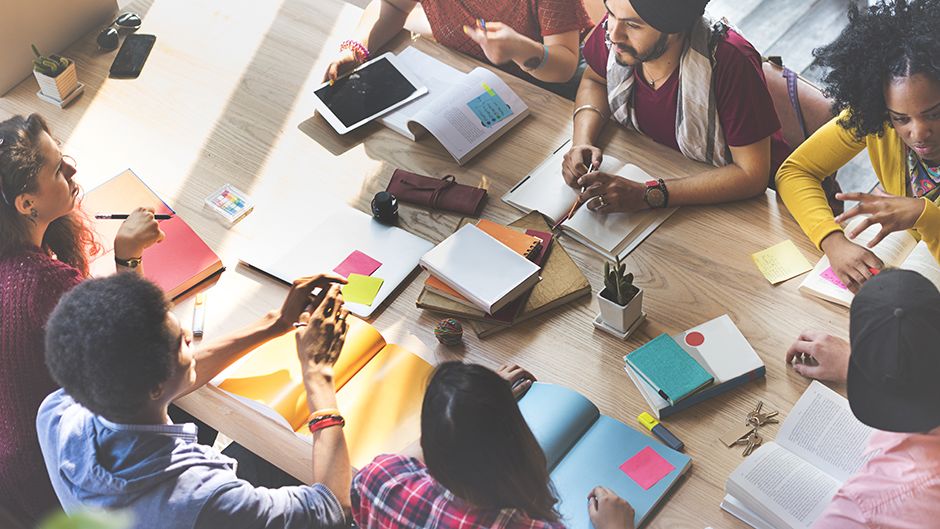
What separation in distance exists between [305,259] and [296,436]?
484mm

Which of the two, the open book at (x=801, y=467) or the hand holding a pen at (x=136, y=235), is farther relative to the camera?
Answer: the hand holding a pen at (x=136, y=235)

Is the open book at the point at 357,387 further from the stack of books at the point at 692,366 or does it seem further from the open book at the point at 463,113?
the open book at the point at 463,113

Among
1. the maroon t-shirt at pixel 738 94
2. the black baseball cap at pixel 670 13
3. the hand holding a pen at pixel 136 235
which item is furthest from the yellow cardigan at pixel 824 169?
the hand holding a pen at pixel 136 235

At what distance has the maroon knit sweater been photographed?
188 cm

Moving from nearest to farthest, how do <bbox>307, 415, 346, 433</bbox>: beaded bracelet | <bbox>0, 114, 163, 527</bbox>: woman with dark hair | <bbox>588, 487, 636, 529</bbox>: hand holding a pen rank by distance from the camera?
<bbox>588, 487, 636, 529</bbox>: hand holding a pen → <bbox>307, 415, 346, 433</bbox>: beaded bracelet → <bbox>0, 114, 163, 527</bbox>: woman with dark hair

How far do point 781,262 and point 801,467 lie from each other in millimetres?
557

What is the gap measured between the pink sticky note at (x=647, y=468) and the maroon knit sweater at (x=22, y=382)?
3.96 feet

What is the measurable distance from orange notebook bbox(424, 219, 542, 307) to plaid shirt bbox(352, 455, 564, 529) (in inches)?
19.4

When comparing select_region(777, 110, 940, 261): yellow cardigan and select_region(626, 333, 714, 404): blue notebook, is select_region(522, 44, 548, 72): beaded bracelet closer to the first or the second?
select_region(777, 110, 940, 261): yellow cardigan

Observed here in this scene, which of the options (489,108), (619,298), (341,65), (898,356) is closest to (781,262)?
(619,298)

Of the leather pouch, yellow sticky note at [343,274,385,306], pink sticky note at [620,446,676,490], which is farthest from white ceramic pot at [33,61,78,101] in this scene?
pink sticky note at [620,446,676,490]

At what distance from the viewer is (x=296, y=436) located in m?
1.85

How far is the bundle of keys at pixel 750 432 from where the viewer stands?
5.69 ft

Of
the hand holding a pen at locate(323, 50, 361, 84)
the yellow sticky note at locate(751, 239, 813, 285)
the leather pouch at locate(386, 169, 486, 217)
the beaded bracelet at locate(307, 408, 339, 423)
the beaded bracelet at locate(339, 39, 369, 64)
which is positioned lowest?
the beaded bracelet at locate(307, 408, 339, 423)
